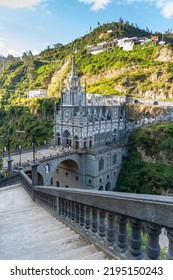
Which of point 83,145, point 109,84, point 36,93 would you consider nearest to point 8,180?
point 83,145

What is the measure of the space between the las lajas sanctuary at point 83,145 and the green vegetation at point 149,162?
2499 mm

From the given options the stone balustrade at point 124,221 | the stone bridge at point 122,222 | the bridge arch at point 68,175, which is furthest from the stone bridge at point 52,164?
the stone balustrade at point 124,221

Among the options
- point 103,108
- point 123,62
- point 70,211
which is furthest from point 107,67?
point 70,211

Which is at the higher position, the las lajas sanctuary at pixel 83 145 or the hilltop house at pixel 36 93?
the hilltop house at pixel 36 93

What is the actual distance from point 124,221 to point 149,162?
143 ft

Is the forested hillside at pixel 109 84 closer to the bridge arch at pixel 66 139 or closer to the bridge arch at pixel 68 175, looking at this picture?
the bridge arch at pixel 68 175

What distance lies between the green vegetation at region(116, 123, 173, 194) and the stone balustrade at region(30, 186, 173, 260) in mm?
37439

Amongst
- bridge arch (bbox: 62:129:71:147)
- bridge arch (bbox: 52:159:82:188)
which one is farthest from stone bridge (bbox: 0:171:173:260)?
bridge arch (bbox: 62:129:71:147)

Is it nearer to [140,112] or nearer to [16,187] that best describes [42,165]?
[16,187]

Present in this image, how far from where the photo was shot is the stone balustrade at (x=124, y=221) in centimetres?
296

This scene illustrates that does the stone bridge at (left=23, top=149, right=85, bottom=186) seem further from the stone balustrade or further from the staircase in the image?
the stone balustrade

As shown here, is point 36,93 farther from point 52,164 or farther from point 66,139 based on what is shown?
point 52,164

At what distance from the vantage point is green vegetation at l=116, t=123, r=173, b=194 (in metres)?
41.6
